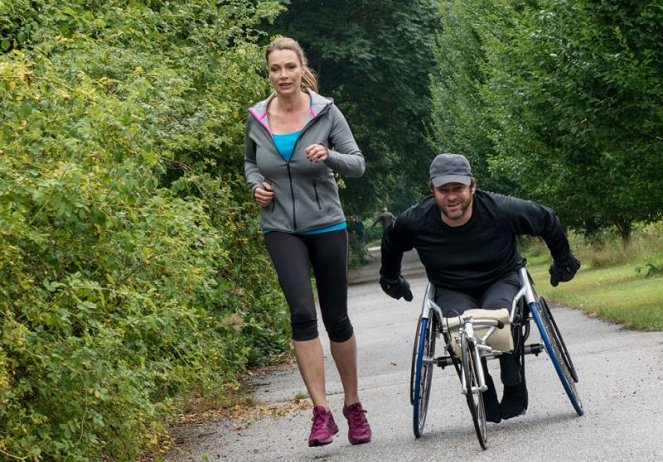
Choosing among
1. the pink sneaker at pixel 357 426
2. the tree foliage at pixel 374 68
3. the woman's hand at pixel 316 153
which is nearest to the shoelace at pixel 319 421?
the pink sneaker at pixel 357 426

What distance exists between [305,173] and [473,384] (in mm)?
1463

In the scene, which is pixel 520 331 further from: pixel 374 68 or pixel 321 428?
pixel 374 68

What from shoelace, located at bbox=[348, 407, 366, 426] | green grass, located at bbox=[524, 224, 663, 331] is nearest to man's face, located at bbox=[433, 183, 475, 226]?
shoelace, located at bbox=[348, 407, 366, 426]

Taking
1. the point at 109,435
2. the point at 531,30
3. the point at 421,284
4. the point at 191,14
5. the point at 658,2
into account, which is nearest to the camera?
the point at 109,435

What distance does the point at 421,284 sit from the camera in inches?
1399

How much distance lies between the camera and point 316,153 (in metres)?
7.54

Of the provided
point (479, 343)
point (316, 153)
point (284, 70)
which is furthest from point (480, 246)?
point (284, 70)

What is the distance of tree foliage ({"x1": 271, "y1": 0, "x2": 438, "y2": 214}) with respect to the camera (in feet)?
133

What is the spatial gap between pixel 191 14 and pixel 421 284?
22.3 metres

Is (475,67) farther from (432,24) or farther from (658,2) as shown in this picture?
(658,2)

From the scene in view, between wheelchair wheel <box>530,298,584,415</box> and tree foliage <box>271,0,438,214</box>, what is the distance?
105ft

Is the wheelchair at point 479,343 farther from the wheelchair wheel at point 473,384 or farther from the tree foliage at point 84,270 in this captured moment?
the tree foliage at point 84,270

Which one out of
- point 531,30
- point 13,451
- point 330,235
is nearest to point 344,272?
point 330,235

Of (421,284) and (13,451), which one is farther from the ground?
(13,451)
